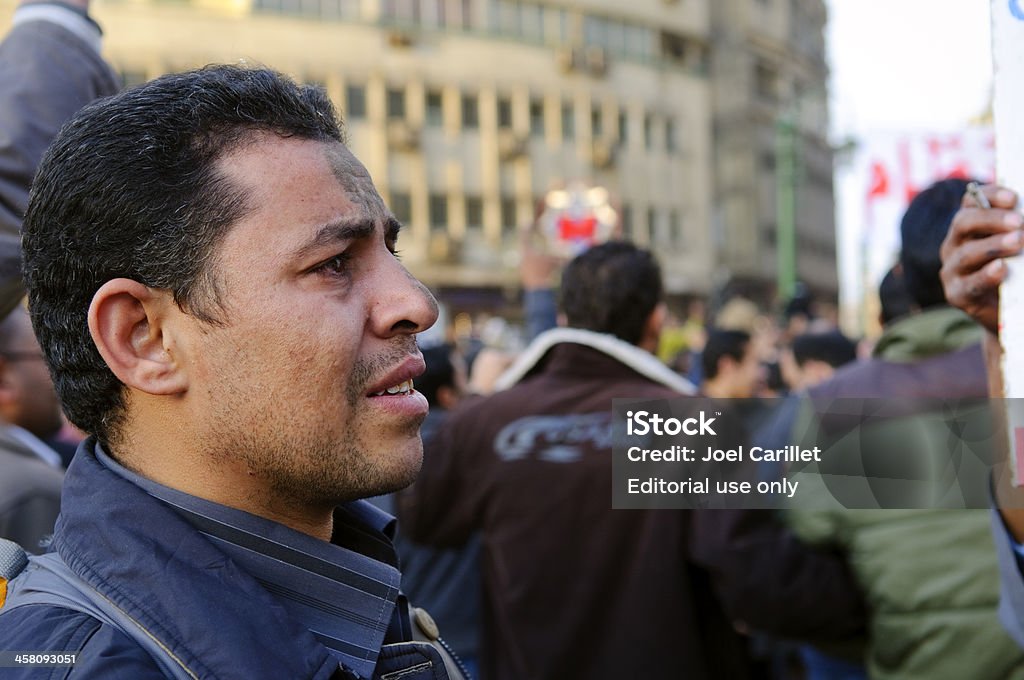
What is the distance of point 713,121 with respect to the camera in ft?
129

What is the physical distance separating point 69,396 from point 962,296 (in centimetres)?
140

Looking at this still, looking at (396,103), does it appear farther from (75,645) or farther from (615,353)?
(75,645)

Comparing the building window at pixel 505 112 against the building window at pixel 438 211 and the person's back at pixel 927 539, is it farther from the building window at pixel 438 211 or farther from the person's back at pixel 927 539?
the person's back at pixel 927 539

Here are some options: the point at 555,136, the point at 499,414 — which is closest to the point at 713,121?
the point at 555,136

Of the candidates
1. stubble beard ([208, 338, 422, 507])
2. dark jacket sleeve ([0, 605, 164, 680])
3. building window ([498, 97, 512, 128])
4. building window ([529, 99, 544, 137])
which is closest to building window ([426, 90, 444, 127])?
building window ([498, 97, 512, 128])

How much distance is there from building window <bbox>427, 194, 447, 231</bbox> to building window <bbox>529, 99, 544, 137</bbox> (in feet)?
13.2

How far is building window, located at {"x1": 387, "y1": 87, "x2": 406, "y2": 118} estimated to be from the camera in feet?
95.4

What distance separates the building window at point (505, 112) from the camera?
3084cm

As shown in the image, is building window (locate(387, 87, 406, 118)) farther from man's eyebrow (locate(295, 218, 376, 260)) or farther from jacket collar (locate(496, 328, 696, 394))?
man's eyebrow (locate(295, 218, 376, 260))

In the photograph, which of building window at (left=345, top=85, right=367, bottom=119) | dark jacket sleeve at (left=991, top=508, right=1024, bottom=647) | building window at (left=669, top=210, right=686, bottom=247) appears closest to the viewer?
dark jacket sleeve at (left=991, top=508, right=1024, bottom=647)

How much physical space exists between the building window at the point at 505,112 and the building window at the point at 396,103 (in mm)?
3277

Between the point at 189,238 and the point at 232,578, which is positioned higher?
the point at 189,238

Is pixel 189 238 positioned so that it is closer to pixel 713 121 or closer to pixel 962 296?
pixel 962 296

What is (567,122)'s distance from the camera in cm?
3184
